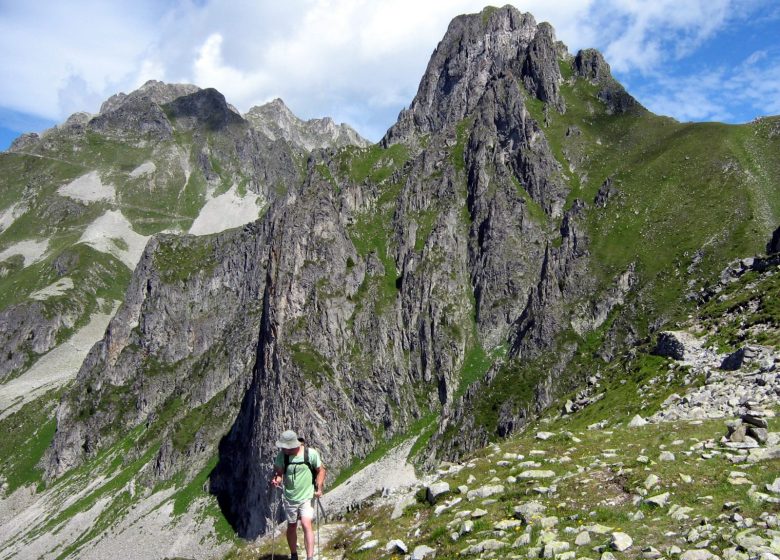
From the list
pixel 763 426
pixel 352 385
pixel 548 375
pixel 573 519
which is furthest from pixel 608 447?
pixel 352 385

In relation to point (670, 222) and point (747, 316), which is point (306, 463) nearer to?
point (747, 316)

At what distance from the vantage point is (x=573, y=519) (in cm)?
1545

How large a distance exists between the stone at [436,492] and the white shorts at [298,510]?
17.9ft

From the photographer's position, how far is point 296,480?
17609mm

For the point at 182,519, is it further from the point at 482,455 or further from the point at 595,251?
the point at 482,455

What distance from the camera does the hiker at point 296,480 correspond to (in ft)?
57.5

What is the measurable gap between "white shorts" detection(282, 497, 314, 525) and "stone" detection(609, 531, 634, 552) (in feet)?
31.1

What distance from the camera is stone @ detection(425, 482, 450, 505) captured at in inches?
826

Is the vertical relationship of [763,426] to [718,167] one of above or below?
below

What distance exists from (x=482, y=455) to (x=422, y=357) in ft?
485

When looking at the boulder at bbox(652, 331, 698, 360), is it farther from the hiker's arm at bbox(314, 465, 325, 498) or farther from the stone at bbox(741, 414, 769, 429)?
the hiker's arm at bbox(314, 465, 325, 498)

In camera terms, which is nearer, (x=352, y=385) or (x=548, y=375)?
(x=548, y=375)

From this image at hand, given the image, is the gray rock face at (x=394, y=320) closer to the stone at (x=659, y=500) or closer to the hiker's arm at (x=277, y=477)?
the stone at (x=659, y=500)

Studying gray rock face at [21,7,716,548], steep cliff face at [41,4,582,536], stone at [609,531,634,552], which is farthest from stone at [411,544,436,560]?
steep cliff face at [41,4,582,536]
